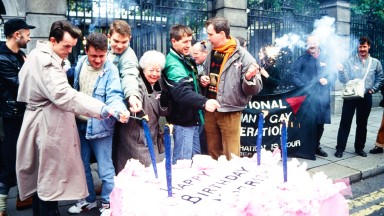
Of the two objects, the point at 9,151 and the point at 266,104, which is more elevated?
the point at 266,104

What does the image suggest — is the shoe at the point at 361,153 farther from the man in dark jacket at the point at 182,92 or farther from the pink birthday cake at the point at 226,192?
the pink birthday cake at the point at 226,192

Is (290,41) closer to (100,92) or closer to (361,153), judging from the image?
(361,153)

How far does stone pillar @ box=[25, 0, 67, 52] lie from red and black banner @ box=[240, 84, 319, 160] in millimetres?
3956

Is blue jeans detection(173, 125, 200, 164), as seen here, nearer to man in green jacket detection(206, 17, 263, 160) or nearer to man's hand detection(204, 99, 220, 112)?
man in green jacket detection(206, 17, 263, 160)

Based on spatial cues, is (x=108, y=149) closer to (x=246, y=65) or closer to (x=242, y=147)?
(x=246, y=65)

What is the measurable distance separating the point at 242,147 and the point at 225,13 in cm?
403

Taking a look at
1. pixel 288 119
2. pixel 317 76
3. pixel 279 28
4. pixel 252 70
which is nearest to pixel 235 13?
pixel 279 28

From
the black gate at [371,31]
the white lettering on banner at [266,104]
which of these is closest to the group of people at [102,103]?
the white lettering on banner at [266,104]

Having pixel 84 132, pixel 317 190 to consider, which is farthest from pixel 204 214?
pixel 84 132

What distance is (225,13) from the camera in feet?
27.5

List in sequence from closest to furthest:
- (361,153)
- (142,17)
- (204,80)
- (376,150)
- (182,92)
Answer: (182,92) < (204,80) < (361,153) < (376,150) < (142,17)

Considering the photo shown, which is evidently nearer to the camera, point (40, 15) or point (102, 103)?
point (102, 103)

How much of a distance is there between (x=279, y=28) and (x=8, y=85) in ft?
25.2

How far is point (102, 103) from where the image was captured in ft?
9.33
